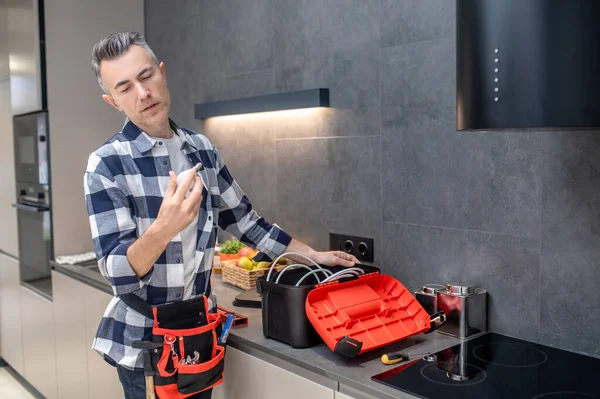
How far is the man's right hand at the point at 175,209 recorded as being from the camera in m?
1.42

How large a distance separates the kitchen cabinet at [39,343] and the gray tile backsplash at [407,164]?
1351mm

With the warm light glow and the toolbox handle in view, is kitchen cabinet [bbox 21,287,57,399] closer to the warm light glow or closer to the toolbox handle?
the warm light glow

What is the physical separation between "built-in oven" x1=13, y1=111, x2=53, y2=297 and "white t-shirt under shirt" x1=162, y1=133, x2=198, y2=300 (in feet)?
5.40

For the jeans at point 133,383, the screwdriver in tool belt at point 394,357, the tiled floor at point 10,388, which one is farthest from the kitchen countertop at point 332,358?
the tiled floor at point 10,388

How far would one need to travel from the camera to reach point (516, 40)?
119 cm

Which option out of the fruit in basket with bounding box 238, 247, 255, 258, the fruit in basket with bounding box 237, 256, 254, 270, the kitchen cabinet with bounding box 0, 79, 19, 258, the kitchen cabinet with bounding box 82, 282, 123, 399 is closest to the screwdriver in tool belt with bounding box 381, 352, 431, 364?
the fruit in basket with bounding box 237, 256, 254, 270

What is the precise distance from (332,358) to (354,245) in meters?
0.72

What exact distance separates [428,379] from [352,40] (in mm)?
1255

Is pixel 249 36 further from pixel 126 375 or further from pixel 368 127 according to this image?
pixel 126 375

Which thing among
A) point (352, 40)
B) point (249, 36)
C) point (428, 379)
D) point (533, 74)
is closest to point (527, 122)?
point (533, 74)

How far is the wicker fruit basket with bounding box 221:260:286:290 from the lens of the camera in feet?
7.62

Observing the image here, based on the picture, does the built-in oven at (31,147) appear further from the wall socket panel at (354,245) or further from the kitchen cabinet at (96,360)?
the wall socket panel at (354,245)

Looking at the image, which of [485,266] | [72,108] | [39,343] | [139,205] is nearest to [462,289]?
[485,266]

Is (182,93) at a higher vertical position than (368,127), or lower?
higher
